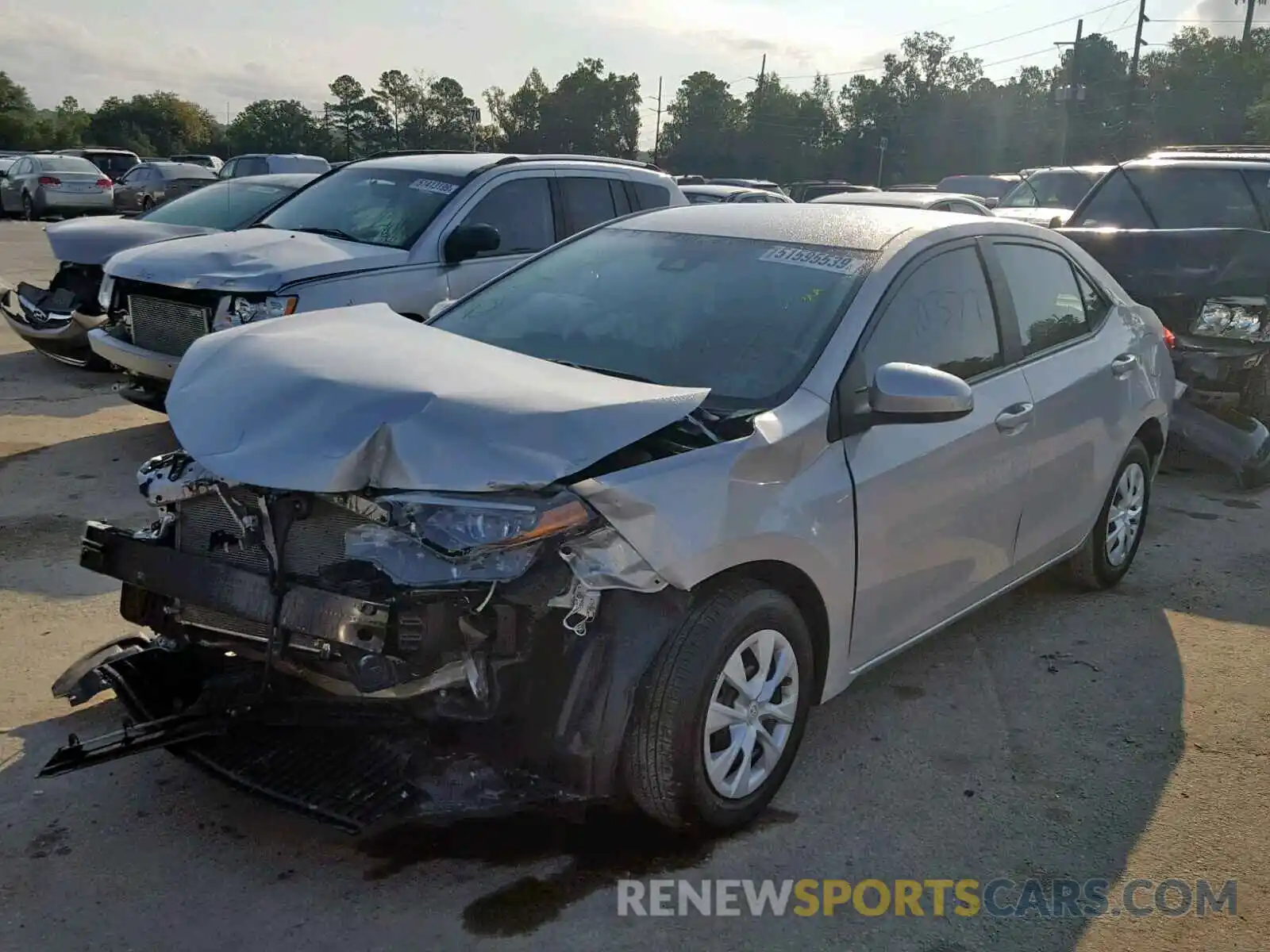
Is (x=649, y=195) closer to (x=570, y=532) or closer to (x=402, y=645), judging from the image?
(x=570, y=532)

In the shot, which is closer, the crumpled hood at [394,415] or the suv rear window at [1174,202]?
the crumpled hood at [394,415]

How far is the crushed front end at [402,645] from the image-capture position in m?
2.94

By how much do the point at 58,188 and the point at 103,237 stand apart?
20.5 m

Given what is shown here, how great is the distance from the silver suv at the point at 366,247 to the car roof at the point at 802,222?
9.35 ft

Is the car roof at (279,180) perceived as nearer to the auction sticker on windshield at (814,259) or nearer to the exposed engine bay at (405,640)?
the auction sticker on windshield at (814,259)

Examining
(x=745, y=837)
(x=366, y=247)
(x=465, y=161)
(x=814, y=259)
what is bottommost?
(x=745, y=837)

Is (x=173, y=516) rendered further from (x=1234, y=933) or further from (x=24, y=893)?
(x=1234, y=933)

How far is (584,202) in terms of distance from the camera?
27.4ft

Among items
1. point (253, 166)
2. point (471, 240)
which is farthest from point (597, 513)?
point (253, 166)

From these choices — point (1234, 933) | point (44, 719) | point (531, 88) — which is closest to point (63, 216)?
point (44, 719)

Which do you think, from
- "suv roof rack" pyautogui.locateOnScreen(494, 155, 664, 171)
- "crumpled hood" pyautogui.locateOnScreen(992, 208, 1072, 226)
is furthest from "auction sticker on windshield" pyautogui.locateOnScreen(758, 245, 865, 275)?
"crumpled hood" pyautogui.locateOnScreen(992, 208, 1072, 226)

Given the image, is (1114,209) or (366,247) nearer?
(366,247)

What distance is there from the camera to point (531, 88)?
73750mm

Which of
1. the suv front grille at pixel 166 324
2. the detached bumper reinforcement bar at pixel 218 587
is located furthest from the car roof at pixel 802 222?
the suv front grille at pixel 166 324
